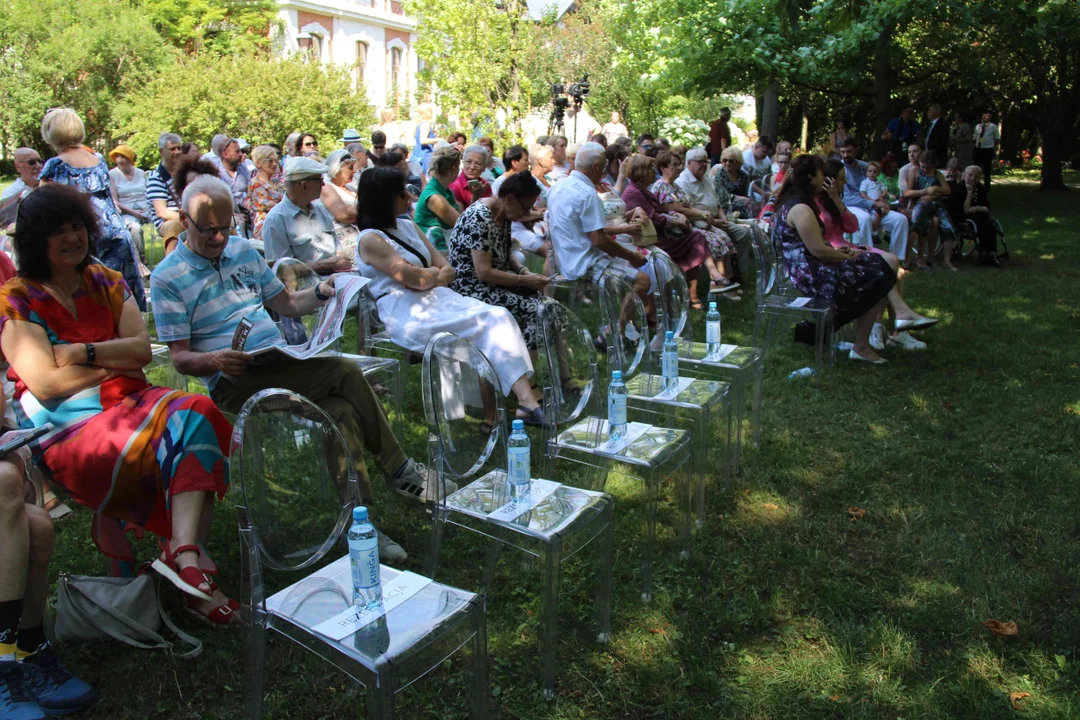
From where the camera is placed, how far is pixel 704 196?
8188 mm

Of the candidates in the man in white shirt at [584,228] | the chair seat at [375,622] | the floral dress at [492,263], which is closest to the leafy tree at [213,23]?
the man in white shirt at [584,228]

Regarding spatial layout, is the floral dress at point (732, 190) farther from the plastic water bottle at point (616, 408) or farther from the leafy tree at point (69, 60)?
the leafy tree at point (69, 60)

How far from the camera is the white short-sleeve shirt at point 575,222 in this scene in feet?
18.5

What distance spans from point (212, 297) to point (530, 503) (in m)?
1.47

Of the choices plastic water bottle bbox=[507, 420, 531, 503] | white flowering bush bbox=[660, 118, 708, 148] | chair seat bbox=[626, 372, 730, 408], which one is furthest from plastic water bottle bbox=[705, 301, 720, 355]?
white flowering bush bbox=[660, 118, 708, 148]

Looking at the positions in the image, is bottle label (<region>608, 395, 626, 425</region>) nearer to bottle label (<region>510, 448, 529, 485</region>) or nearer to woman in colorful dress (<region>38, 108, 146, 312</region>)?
bottle label (<region>510, 448, 529, 485</region>)

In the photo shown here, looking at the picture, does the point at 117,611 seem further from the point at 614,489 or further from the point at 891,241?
the point at 891,241

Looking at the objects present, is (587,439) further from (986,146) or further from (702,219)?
(986,146)

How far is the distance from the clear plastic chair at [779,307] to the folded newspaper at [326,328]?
2751 mm

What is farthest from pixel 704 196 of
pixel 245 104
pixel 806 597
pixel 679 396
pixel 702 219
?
pixel 245 104

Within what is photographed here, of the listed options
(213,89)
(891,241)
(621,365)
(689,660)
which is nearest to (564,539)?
(689,660)

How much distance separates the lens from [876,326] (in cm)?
599

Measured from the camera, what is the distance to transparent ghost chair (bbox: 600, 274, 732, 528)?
3.58 meters

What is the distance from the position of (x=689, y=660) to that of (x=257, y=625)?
4.25 feet
